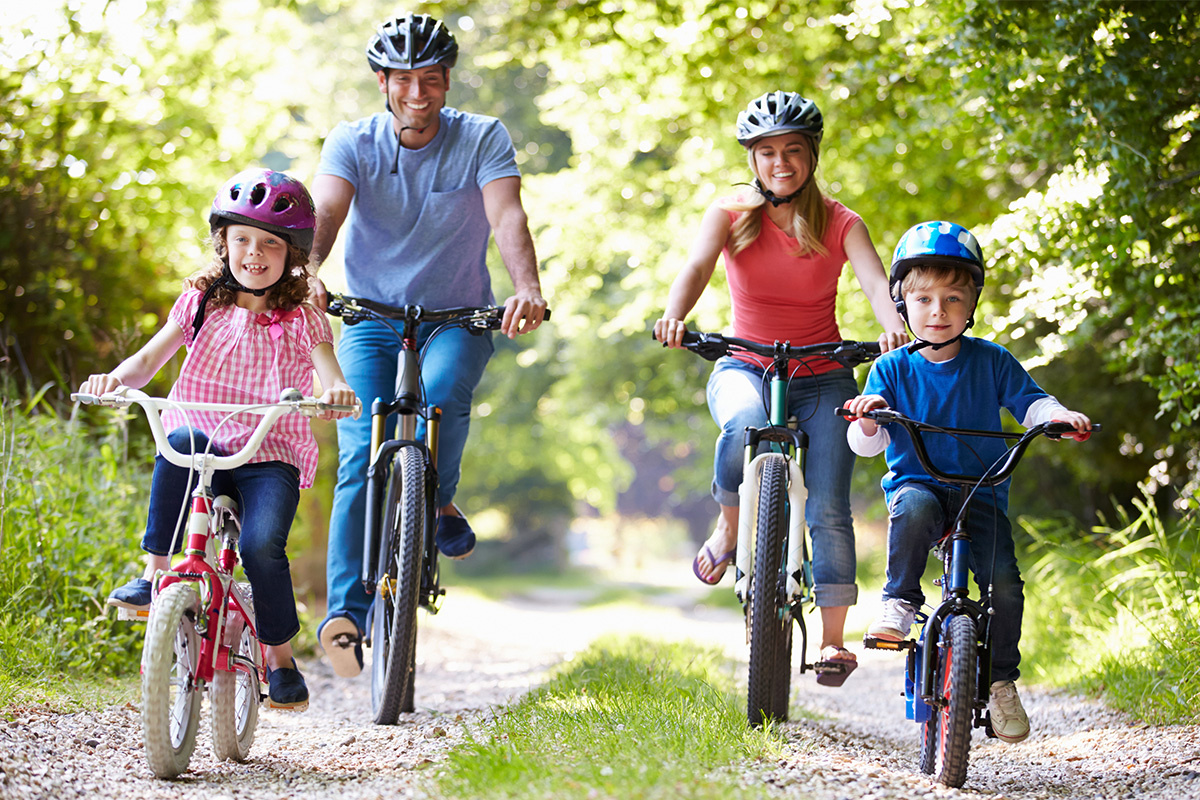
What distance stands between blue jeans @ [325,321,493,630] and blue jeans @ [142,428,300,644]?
62 centimetres

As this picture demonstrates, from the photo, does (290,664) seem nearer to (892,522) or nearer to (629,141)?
(892,522)

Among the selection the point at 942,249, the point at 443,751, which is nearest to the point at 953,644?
the point at 942,249

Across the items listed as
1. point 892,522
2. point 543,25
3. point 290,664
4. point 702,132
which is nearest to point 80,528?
point 290,664

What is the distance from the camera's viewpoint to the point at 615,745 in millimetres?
3416

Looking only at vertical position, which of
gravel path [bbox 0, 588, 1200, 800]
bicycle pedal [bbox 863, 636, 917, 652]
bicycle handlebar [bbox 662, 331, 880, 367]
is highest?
bicycle handlebar [bbox 662, 331, 880, 367]

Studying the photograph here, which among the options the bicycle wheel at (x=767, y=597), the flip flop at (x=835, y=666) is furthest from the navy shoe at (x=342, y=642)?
the flip flop at (x=835, y=666)

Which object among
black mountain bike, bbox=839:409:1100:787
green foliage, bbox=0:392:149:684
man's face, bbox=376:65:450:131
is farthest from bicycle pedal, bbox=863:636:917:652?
green foliage, bbox=0:392:149:684

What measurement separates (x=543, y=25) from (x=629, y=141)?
7.72 ft

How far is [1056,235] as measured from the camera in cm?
578

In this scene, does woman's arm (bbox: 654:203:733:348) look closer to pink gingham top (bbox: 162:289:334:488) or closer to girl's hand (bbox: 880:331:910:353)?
girl's hand (bbox: 880:331:910:353)

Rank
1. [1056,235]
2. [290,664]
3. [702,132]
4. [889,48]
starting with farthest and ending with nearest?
1. [702,132]
2. [889,48]
3. [1056,235]
4. [290,664]

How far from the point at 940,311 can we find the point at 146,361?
2.58 meters

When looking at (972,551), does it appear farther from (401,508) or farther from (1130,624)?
(1130,624)

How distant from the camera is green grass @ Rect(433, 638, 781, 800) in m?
2.88
